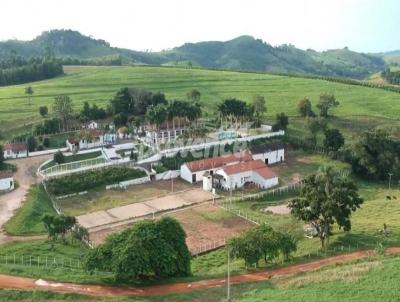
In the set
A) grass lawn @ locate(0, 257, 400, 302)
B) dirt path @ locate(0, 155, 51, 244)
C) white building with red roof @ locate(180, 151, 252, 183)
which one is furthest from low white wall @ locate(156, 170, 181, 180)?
grass lawn @ locate(0, 257, 400, 302)

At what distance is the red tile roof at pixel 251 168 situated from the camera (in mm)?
57594

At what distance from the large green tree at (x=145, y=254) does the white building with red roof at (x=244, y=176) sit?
84.4 ft

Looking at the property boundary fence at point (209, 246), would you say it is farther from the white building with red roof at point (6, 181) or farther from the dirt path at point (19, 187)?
the white building with red roof at point (6, 181)

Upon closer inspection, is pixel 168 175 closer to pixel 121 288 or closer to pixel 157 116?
pixel 157 116

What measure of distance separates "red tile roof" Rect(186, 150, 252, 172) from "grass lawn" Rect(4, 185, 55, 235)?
54.2 ft

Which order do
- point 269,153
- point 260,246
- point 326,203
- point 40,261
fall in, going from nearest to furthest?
1. point 260,246
2. point 40,261
3. point 326,203
4. point 269,153

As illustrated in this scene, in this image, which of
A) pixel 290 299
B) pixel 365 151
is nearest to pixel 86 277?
pixel 290 299

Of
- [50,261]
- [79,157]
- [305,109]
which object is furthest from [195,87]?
[50,261]

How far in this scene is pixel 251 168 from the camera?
59.0 m

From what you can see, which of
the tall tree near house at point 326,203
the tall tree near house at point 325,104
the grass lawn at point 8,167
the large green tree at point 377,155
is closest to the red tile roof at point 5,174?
the grass lawn at point 8,167

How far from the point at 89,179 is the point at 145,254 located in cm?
2903

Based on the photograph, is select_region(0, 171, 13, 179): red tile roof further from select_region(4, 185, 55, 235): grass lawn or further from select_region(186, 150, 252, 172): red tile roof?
select_region(186, 150, 252, 172): red tile roof

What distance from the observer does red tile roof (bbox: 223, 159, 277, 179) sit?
5759 centimetres

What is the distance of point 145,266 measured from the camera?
28875mm
